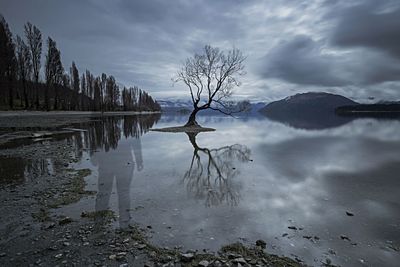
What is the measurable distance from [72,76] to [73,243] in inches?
4352

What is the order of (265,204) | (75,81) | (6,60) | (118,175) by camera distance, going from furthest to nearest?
(75,81)
(6,60)
(118,175)
(265,204)

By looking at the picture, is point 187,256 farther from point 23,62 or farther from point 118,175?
point 23,62

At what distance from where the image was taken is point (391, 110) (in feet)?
654

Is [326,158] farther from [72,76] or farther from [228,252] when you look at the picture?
[72,76]

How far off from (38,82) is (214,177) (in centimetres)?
7415

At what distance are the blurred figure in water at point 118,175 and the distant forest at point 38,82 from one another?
52777 mm

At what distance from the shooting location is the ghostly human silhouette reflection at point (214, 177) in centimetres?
833

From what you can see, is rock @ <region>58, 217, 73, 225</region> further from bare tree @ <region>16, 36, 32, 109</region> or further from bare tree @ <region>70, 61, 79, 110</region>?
bare tree @ <region>70, 61, 79, 110</region>

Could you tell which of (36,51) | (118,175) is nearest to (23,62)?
(36,51)

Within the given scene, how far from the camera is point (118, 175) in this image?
424 inches

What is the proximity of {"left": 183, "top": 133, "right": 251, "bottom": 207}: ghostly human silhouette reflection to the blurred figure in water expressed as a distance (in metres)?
2.49

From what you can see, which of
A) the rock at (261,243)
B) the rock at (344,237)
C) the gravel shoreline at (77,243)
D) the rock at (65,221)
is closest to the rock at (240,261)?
the gravel shoreline at (77,243)

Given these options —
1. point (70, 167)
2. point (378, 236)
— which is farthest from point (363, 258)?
point (70, 167)

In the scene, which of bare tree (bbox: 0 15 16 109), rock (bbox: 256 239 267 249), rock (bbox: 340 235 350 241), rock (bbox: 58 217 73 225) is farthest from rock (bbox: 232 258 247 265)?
bare tree (bbox: 0 15 16 109)
